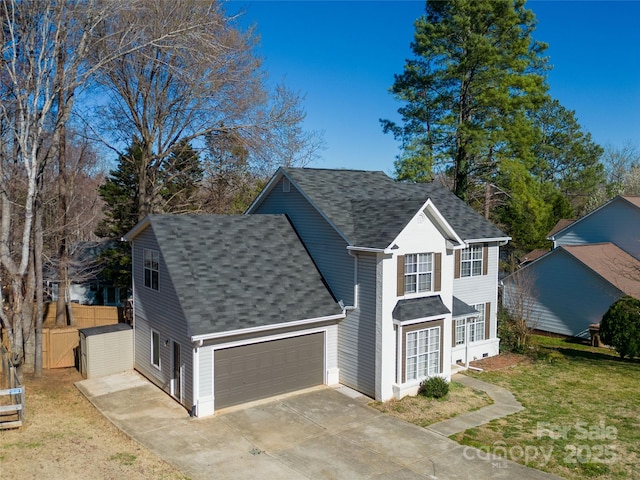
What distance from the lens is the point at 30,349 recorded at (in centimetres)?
1912

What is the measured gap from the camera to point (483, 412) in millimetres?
15109

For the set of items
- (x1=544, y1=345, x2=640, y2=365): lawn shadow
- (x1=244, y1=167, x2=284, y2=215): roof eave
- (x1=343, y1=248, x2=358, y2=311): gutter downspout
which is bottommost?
(x1=544, y1=345, x2=640, y2=365): lawn shadow

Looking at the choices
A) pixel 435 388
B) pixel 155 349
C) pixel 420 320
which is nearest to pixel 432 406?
pixel 435 388

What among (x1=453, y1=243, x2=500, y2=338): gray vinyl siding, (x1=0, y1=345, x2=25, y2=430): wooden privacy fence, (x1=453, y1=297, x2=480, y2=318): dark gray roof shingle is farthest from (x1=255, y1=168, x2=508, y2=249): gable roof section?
(x1=0, y1=345, x2=25, y2=430): wooden privacy fence

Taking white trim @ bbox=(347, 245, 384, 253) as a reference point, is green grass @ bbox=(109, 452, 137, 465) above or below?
below

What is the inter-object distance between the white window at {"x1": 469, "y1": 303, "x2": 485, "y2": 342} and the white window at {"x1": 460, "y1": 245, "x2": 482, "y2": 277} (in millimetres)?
1435

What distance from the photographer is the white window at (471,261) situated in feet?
68.0

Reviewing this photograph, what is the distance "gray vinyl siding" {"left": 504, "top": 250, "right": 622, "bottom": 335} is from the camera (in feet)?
84.9

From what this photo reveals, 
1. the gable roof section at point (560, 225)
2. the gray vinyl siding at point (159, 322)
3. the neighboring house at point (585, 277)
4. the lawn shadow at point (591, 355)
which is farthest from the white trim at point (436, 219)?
the gable roof section at point (560, 225)

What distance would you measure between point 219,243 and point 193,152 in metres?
10.9

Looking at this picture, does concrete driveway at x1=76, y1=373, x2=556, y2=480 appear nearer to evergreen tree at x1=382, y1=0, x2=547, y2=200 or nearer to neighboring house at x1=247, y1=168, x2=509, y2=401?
neighboring house at x1=247, y1=168, x2=509, y2=401

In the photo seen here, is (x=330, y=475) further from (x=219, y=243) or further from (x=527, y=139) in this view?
(x=527, y=139)

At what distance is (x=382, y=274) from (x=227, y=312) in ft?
15.7

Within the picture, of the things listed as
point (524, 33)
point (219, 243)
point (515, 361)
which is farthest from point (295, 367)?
point (524, 33)
